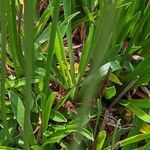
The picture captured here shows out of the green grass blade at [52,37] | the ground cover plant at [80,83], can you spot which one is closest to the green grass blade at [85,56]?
the ground cover plant at [80,83]

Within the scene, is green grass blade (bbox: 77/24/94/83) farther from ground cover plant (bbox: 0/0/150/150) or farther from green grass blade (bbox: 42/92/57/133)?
green grass blade (bbox: 42/92/57/133)

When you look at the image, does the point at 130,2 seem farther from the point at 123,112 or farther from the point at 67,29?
the point at 123,112

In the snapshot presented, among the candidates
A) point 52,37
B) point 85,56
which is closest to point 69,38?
point 85,56

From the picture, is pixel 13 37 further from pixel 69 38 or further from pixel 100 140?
pixel 100 140

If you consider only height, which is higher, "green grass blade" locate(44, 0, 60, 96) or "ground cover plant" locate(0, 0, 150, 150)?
"green grass blade" locate(44, 0, 60, 96)

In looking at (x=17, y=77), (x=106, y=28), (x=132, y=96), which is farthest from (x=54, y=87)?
(x=106, y=28)

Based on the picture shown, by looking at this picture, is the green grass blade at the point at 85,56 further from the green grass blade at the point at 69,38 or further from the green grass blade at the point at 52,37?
the green grass blade at the point at 52,37

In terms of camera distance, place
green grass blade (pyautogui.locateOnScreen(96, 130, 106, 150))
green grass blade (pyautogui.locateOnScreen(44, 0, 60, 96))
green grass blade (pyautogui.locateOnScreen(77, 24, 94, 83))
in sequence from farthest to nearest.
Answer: green grass blade (pyautogui.locateOnScreen(77, 24, 94, 83)) < green grass blade (pyautogui.locateOnScreen(96, 130, 106, 150)) < green grass blade (pyautogui.locateOnScreen(44, 0, 60, 96))

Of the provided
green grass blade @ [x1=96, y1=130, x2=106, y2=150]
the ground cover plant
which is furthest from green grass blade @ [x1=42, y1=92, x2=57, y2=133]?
green grass blade @ [x1=96, y1=130, x2=106, y2=150]
